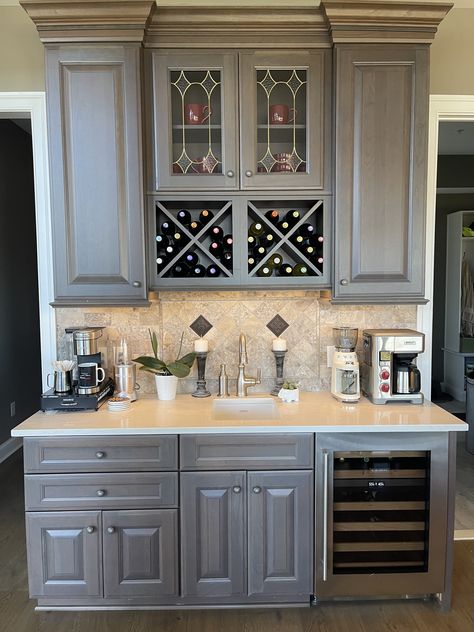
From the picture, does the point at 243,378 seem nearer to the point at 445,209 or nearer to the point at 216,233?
the point at 216,233

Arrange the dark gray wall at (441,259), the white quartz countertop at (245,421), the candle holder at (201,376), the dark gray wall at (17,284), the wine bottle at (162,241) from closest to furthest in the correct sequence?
the white quartz countertop at (245,421)
the wine bottle at (162,241)
the candle holder at (201,376)
the dark gray wall at (17,284)
the dark gray wall at (441,259)

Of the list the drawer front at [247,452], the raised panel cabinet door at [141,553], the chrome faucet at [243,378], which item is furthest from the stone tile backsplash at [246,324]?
the raised panel cabinet door at [141,553]

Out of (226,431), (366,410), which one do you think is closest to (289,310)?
(366,410)

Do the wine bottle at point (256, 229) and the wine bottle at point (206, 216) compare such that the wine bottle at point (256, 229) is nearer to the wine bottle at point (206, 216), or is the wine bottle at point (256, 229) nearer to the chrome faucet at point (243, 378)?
the wine bottle at point (206, 216)

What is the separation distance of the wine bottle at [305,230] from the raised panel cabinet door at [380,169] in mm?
153

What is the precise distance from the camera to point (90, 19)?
1979mm

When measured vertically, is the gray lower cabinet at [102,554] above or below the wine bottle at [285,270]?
below

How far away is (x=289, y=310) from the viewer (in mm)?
2502

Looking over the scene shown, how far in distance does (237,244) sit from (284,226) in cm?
26

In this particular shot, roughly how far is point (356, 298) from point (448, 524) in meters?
1.11

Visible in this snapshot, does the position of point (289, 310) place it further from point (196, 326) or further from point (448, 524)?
point (448, 524)

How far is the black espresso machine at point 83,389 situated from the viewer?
6.83ft

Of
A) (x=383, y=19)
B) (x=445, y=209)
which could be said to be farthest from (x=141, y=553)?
(x=445, y=209)

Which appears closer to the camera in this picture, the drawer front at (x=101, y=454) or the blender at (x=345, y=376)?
the drawer front at (x=101, y=454)
